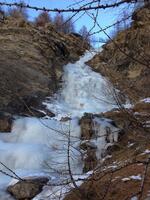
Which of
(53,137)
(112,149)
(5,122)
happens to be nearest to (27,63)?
(5,122)

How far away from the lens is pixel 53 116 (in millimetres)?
18438

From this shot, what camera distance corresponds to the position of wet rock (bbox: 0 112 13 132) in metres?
16.6

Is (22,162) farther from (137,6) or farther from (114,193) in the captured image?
(137,6)

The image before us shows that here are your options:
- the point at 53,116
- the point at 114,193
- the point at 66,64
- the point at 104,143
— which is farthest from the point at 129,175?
the point at 66,64

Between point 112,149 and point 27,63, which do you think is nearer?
point 112,149

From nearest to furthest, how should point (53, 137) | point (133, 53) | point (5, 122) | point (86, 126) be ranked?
point (133, 53)
point (86, 126)
point (53, 137)
point (5, 122)

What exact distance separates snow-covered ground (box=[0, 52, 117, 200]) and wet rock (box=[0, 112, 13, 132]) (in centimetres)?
19

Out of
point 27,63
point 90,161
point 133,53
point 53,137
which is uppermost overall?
point 27,63

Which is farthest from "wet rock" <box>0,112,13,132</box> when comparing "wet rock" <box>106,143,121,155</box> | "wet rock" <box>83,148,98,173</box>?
"wet rock" <box>83,148,98,173</box>

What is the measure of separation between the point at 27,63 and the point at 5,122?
6486 millimetres

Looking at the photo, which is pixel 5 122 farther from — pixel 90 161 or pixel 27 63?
pixel 27 63

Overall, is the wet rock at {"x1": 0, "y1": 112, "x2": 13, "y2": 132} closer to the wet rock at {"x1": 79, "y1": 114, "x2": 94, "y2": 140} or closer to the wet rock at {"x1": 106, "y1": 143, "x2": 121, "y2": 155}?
the wet rock at {"x1": 79, "y1": 114, "x2": 94, "y2": 140}

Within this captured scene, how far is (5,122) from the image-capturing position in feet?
55.4

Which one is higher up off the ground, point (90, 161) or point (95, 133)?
point (95, 133)
